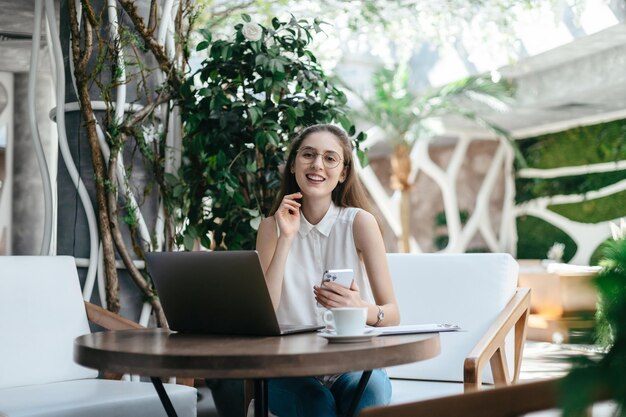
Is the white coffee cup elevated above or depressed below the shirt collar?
below

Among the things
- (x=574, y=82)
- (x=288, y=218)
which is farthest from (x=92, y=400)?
(x=574, y=82)

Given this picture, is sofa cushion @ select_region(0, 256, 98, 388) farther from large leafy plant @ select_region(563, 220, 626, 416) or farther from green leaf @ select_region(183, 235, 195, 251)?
large leafy plant @ select_region(563, 220, 626, 416)

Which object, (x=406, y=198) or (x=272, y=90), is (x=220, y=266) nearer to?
(x=272, y=90)

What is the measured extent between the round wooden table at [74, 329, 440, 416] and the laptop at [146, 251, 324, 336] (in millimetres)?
43

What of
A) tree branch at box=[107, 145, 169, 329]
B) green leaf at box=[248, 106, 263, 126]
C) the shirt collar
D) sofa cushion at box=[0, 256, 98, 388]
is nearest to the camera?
the shirt collar

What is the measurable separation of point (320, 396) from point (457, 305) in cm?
93

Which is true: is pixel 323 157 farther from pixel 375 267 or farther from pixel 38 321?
pixel 38 321

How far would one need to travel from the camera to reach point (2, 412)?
2162 millimetres

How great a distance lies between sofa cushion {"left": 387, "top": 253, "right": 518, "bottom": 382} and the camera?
9.50ft

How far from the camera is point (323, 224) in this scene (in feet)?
8.32

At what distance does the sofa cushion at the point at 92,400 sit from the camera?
2.24 metres

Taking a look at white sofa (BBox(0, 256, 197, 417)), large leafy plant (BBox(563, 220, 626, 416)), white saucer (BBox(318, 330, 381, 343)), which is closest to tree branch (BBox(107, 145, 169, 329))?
white sofa (BBox(0, 256, 197, 417))

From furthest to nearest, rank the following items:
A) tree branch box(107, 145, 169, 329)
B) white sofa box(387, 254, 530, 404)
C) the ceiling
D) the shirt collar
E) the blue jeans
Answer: the ceiling < tree branch box(107, 145, 169, 329) < white sofa box(387, 254, 530, 404) < the shirt collar < the blue jeans

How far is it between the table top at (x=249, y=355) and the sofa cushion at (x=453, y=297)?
108cm
